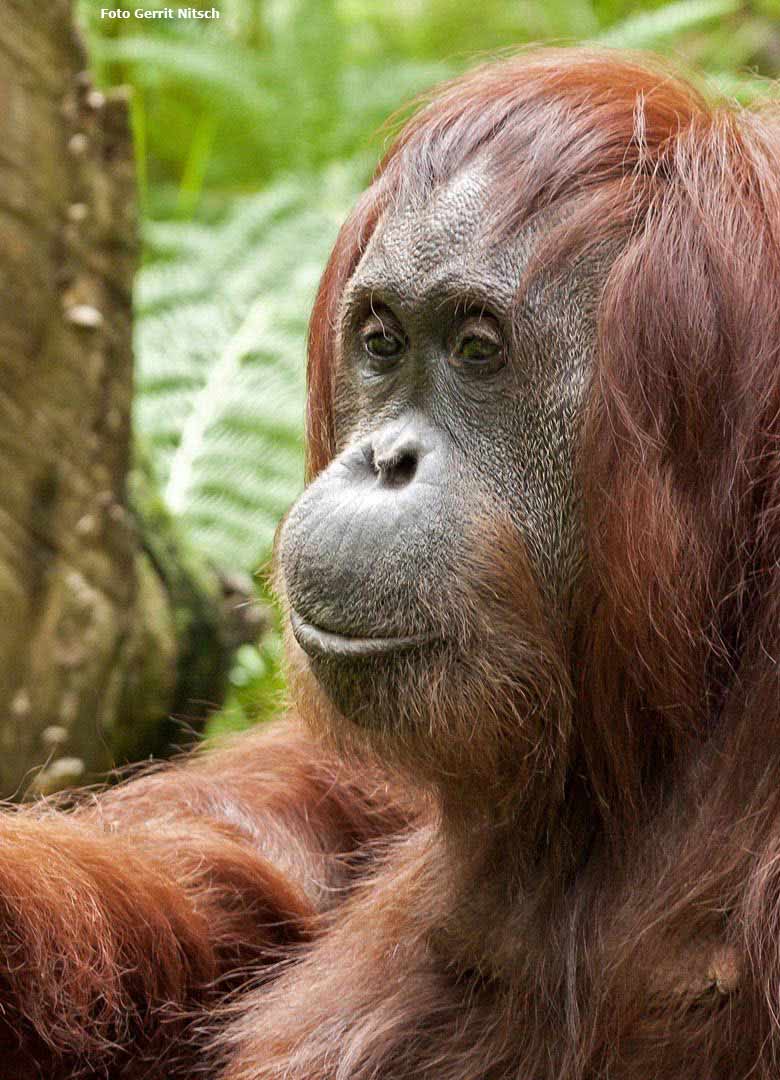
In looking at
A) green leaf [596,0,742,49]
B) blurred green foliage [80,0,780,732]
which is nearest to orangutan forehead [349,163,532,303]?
blurred green foliage [80,0,780,732]

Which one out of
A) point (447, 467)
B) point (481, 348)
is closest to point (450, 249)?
point (481, 348)

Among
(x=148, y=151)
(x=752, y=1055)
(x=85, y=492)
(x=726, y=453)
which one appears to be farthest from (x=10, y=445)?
(x=148, y=151)

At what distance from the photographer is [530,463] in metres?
2.05

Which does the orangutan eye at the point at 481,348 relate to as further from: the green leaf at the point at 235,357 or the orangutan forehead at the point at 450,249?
the green leaf at the point at 235,357

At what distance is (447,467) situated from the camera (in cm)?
203

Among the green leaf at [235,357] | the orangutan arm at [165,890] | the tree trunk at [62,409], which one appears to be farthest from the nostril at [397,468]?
the green leaf at [235,357]

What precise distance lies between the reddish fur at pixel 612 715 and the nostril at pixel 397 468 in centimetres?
14

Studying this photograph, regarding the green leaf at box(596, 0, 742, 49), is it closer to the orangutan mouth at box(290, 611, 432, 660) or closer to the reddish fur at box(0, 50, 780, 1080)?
the reddish fur at box(0, 50, 780, 1080)

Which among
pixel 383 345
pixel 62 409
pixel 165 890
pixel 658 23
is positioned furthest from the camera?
pixel 658 23

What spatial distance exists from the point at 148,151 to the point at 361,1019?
5.96m

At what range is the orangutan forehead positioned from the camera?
2066 millimetres

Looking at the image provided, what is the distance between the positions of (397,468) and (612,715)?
45 centimetres

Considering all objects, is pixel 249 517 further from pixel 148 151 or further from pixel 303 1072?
pixel 148 151

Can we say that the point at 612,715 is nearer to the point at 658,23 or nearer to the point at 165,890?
the point at 165,890
